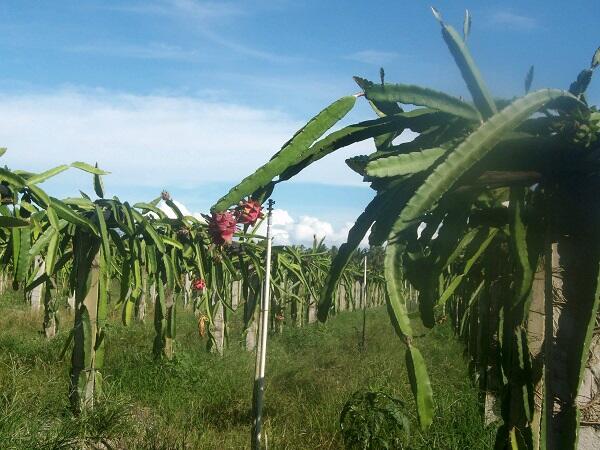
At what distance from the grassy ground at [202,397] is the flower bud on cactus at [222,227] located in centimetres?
157

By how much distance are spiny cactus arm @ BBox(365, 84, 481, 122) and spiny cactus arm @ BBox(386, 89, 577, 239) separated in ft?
0.52

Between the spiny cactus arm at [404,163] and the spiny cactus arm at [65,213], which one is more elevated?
the spiny cactus arm at [404,163]

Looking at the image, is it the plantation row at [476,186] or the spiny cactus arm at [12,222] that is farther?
the spiny cactus arm at [12,222]

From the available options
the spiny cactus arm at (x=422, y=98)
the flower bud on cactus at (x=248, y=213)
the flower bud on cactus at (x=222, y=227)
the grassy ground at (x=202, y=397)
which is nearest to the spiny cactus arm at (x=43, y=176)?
the flower bud on cactus at (x=248, y=213)

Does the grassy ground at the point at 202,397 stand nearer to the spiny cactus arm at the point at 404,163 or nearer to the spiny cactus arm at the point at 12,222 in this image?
the spiny cactus arm at the point at 12,222

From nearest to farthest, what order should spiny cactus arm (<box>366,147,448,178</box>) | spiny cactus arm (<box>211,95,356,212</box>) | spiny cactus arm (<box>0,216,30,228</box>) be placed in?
spiny cactus arm (<box>366,147,448,178</box>) → spiny cactus arm (<box>211,95,356,212</box>) → spiny cactus arm (<box>0,216,30,228</box>)

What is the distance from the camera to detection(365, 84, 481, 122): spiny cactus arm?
5.82 feet

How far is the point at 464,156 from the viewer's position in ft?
5.27

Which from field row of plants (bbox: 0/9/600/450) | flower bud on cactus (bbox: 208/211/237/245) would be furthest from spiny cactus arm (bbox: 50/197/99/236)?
field row of plants (bbox: 0/9/600/450)

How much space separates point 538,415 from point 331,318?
55.4ft

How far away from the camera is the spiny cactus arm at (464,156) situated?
63.3 inches

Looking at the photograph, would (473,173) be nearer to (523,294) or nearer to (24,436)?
(523,294)

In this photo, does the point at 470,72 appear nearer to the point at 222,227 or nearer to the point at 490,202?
the point at 490,202

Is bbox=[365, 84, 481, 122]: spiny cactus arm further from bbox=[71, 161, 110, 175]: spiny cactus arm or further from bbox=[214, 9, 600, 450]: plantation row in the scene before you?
bbox=[71, 161, 110, 175]: spiny cactus arm
